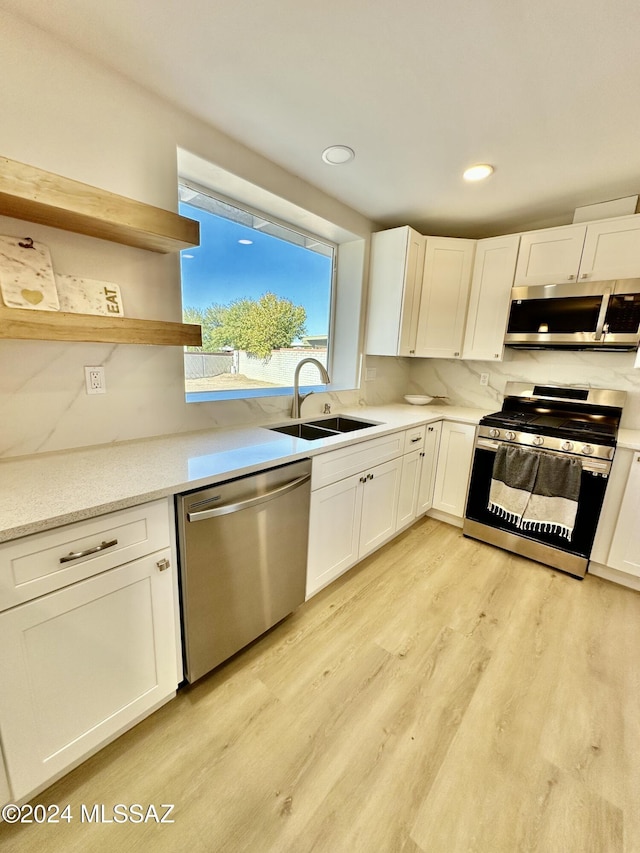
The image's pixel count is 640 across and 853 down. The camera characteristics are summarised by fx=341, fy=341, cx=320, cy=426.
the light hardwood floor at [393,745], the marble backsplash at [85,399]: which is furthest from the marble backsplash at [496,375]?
the marble backsplash at [85,399]

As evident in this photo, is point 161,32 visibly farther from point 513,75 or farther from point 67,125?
point 513,75

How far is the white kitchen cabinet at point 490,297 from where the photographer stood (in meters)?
2.55

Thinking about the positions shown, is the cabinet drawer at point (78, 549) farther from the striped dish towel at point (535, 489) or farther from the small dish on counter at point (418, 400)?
the small dish on counter at point (418, 400)

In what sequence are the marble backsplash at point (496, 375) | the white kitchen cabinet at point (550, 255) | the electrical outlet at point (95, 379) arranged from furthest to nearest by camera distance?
the marble backsplash at point (496, 375)
the white kitchen cabinet at point (550, 255)
the electrical outlet at point (95, 379)

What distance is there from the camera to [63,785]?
1096 millimetres

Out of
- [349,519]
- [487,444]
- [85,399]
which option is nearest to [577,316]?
[487,444]

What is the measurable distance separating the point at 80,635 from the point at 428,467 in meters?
2.34

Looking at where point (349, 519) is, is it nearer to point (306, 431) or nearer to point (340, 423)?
point (306, 431)

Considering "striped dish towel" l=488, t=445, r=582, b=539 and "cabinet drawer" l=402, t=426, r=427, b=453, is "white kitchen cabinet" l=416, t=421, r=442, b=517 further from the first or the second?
"striped dish towel" l=488, t=445, r=582, b=539

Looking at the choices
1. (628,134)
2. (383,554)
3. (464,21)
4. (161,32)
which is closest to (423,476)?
(383,554)

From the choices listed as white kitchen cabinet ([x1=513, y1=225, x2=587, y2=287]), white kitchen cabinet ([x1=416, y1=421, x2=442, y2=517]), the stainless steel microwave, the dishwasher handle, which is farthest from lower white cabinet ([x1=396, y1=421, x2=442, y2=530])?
white kitchen cabinet ([x1=513, y1=225, x2=587, y2=287])

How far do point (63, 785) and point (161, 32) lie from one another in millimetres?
2502

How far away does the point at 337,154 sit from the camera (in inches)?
71.0

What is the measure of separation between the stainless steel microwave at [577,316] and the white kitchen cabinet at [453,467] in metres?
0.77
